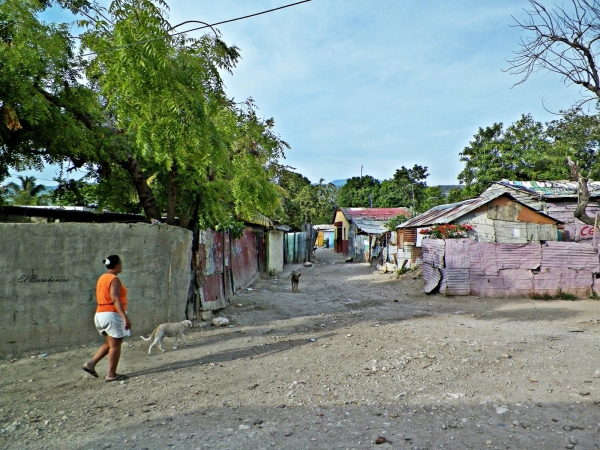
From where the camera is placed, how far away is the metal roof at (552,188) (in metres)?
19.8

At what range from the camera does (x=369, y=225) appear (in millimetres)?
27656

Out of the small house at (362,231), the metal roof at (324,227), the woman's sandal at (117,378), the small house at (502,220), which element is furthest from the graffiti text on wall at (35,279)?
the metal roof at (324,227)

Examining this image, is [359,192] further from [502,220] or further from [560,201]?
[502,220]

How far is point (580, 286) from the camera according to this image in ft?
35.8

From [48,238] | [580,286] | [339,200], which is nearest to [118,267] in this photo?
[48,238]

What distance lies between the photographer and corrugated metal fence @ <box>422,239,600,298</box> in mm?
10859

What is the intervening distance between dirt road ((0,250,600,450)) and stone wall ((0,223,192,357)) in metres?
0.36

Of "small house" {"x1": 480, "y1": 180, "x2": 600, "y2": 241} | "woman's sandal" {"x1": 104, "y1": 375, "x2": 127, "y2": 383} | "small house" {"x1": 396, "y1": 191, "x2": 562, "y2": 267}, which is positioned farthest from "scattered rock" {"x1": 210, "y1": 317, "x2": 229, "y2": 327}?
"small house" {"x1": 480, "y1": 180, "x2": 600, "y2": 241}

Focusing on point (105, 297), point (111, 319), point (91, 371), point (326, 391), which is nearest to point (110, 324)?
point (111, 319)

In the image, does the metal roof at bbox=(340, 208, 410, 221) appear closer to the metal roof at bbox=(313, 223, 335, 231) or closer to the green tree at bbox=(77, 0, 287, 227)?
the metal roof at bbox=(313, 223, 335, 231)

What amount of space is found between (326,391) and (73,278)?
4.00 metres

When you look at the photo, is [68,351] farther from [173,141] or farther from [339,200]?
[339,200]

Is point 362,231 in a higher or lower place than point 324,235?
lower

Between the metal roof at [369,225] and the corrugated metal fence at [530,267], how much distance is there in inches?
582
